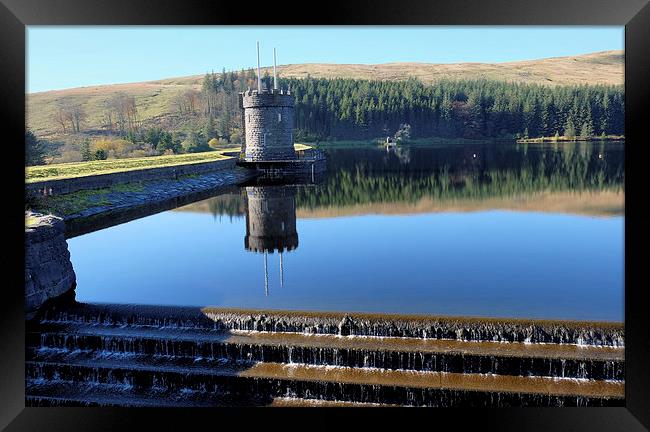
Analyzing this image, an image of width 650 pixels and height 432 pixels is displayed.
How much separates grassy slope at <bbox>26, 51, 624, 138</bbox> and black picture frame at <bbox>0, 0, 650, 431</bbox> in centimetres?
9779

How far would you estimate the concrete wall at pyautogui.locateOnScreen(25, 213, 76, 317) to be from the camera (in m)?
13.0

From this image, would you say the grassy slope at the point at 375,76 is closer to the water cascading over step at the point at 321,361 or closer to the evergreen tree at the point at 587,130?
the evergreen tree at the point at 587,130

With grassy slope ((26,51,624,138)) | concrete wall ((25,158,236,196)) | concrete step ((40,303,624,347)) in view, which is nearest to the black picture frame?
concrete step ((40,303,624,347))

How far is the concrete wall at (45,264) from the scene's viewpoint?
1298cm

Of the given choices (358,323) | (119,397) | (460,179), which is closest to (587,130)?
(460,179)

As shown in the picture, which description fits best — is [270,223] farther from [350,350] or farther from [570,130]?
[570,130]

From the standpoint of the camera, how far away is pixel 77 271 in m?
16.6

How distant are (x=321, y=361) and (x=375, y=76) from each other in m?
167

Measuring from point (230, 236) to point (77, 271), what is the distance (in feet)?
19.9

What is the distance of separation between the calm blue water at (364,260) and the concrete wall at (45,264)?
0.64 metres

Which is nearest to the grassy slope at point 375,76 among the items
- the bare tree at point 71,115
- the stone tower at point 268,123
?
the bare tree at point 71,115

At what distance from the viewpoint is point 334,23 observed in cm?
780

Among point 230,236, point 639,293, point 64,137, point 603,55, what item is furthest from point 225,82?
point 603,55

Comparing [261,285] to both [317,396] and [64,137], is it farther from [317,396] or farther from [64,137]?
[64,137]
